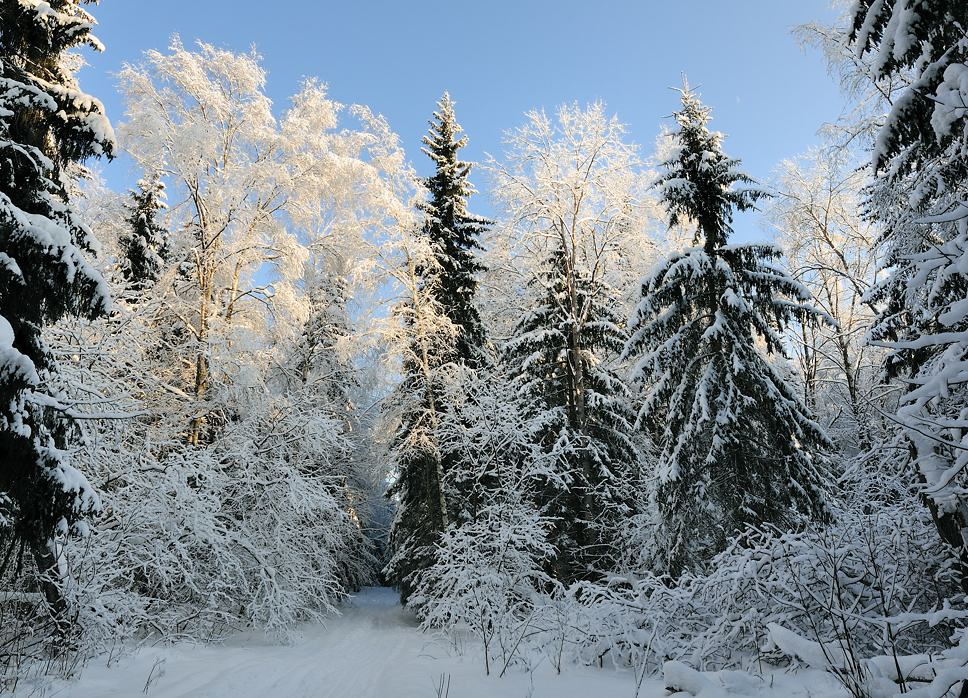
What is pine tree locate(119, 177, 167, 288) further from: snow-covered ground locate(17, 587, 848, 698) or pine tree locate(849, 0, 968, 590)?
Result: pine tree locate(849, 0, 968, 590)

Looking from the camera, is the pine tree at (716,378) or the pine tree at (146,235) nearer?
the pine tree at (716,378)

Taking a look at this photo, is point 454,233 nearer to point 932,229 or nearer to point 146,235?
point 146,235

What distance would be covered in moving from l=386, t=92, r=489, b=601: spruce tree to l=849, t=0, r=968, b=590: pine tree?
1057 cm

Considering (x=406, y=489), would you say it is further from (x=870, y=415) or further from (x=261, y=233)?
(x=870, y=415)

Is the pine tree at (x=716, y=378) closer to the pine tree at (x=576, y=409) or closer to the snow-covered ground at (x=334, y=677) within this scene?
the pine tree at (x=576, y=409)

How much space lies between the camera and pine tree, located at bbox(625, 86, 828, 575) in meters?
9.65

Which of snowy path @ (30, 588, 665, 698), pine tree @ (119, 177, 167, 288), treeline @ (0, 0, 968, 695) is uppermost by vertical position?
pine tree @ (119, 177, 167, 288)

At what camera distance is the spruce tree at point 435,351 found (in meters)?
15.0

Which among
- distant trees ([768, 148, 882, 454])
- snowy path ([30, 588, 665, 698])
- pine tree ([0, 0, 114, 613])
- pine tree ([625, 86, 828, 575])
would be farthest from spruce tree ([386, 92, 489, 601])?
distant trees ([768, 148, 882, 454])

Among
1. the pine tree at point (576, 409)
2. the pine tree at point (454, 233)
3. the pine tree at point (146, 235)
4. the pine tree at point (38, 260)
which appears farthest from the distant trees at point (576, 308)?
the pine tree at point (146, 235)

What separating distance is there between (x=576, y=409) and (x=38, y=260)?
11424 millimetres

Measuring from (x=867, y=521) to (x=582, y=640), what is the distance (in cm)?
379

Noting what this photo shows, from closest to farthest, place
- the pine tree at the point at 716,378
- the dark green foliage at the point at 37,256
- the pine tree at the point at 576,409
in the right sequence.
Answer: the dark green foliage at the point at 37,256 < the pine tree at the point at 716,378 < the pine tree at the point at 576,409

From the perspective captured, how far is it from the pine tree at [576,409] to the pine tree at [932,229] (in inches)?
281
